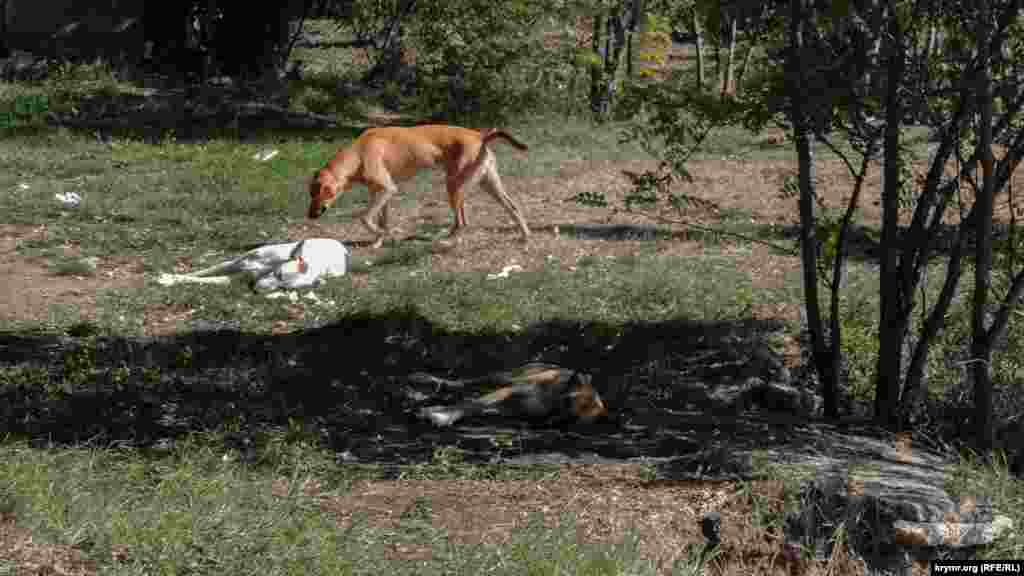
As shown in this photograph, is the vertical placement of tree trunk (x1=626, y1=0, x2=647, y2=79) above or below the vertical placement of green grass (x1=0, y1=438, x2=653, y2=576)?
above

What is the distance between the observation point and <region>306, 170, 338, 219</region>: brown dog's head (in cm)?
1288

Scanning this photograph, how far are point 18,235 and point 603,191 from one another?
615 cm

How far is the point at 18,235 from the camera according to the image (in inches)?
495

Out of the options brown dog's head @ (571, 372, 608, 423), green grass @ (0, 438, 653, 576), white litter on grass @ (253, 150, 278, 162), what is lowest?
brown dog's head @ (571, 372, 608, 423)

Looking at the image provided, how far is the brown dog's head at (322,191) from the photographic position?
1288 cm

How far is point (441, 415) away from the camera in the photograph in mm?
7574

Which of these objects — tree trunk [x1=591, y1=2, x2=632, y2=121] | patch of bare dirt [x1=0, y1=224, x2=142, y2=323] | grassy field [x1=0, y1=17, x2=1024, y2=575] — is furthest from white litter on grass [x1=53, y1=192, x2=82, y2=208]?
tree trunk [x1=591, y1=2, x2=632, y2=121]

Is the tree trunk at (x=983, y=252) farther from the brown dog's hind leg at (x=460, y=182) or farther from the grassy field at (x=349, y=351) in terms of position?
the brown dog's hind leg at (x=460, y=182)

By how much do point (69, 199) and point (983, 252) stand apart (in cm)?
970

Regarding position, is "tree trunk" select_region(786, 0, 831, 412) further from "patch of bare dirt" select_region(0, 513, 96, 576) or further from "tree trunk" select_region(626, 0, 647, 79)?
"tree trunk" select_region(626, 0, 647, 79)

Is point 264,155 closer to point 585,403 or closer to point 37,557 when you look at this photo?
point 585,403

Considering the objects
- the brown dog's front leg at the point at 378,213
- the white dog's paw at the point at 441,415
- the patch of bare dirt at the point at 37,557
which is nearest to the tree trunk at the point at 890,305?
the white dog's paw at the point at 441,415

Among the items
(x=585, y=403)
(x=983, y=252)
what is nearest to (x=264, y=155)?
(x=585, y=403)

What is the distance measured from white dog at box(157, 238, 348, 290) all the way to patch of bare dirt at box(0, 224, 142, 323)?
49 centimetres
